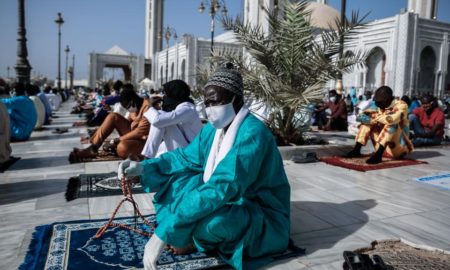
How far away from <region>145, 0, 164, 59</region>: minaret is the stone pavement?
1991 inches

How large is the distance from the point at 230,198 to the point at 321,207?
5.94ft

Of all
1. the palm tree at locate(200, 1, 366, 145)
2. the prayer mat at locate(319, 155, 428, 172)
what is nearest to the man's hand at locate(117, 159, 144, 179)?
the prayer mat at locate(319, 155, 428, 172)

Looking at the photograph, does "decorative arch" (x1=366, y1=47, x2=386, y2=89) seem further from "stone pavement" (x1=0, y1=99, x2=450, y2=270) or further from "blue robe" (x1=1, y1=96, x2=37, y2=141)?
"blue robe" (x1=1, y1=96, x2=37, y2=141)

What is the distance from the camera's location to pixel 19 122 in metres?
8.20

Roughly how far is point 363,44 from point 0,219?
27.7m

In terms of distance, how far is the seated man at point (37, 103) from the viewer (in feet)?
31.6

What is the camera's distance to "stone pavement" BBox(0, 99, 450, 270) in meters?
2.77

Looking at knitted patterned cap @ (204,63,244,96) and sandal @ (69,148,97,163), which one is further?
sandal @ (69,148,97,163)

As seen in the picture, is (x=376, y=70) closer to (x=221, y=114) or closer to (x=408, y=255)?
(x=408, y=255)

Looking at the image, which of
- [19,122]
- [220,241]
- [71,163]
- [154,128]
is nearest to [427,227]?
[220,241]

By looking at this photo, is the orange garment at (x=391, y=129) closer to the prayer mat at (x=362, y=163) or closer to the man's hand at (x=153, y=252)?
the prayer mat at (x=362, y=163)

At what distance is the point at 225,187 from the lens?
2.07 m

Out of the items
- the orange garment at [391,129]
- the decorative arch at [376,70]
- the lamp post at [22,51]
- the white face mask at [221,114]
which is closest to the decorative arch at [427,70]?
the decorative arch at [376,70]

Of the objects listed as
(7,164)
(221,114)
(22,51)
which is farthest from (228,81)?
(22,51)
